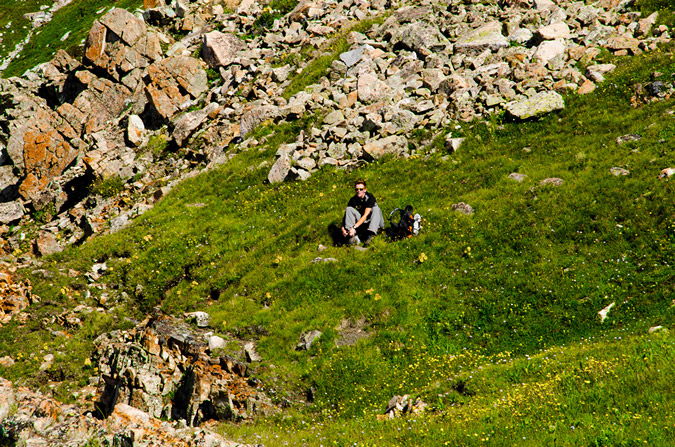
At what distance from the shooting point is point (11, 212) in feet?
112

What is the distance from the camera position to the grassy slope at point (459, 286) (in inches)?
390

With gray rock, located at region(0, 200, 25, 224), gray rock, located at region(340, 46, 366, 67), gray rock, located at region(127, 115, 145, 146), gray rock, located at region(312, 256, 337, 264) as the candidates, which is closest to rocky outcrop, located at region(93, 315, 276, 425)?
gray rock, located at region(312, 256, 337, 264)

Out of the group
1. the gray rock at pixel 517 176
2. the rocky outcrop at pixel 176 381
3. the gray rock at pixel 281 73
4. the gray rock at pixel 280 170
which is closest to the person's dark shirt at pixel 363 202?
the gray rock at pixel 517 176

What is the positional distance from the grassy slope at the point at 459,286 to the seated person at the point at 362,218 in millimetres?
902

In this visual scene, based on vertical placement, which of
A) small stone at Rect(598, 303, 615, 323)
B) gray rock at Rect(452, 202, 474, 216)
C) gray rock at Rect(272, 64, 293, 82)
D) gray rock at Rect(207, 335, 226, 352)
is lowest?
small stone at Rect(598, 303, 615, 323)

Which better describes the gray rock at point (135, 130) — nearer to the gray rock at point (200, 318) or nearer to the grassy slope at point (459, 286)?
the grassy slope at point (459, 286)

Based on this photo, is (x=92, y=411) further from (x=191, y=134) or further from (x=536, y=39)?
(x=536, y=39)

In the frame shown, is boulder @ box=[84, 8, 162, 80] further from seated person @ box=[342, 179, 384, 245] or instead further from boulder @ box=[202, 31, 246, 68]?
seated person @ box=[342, 179, 384, 245]

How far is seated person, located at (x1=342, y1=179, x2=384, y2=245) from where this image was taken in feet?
60.7

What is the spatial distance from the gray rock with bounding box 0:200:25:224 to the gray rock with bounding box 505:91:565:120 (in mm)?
36015

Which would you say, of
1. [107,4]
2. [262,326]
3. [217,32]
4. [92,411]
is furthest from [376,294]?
[107,4]

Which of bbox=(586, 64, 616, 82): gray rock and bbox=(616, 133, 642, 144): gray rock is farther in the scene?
bbox=(586, 64, 616, 82): gray rock

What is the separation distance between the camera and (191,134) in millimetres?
31891

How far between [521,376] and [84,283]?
18.0 metres
